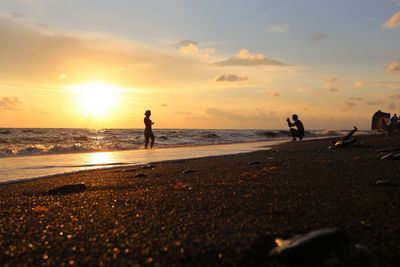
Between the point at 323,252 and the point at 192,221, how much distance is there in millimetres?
1556

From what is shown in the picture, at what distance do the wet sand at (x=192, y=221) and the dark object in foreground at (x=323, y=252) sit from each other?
0.42ft

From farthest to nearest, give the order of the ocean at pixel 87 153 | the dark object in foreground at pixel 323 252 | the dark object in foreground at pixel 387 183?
the ocean at pixel 87 153 → the dark object in foreground at pixel 387 183 → the dark object in foreground at pixel 323 252

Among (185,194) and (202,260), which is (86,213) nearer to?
(185,194)

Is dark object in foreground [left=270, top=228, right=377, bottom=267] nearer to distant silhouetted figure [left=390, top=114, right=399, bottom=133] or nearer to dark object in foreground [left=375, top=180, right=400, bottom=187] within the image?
dark object in foreground [left=375, top=180, right=400, bottom=187]

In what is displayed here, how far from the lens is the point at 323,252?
9.58 ft

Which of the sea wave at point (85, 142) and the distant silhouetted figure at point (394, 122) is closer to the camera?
the sea wave at point (85, 142)

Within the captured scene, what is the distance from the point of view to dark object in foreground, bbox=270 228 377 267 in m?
2.86

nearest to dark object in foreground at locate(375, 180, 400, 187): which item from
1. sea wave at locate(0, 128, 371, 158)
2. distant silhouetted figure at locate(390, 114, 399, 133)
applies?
sea wave at locate(0, 128, 371, 158)

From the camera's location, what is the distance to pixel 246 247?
322cm

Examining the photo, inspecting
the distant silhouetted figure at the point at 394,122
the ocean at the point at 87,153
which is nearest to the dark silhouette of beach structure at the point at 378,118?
the distant silhouetted figure at the point at 394,122

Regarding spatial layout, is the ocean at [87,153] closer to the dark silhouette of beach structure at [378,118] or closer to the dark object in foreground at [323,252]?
the dark object in foreground at [323,252]

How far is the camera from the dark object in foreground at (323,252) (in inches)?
113

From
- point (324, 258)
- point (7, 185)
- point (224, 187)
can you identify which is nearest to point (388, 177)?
point (224, 187)

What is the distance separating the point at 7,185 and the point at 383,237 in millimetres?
8197
